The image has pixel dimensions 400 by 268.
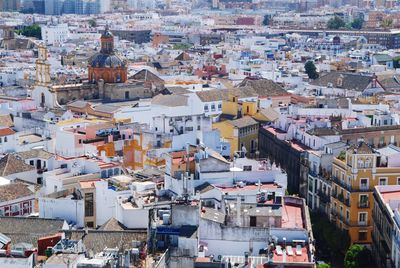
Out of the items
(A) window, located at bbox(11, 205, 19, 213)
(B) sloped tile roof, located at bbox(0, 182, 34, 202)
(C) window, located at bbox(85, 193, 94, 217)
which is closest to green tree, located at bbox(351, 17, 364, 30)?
(B) sloped tile roof, located at bbox(0, 182, 34, 202)

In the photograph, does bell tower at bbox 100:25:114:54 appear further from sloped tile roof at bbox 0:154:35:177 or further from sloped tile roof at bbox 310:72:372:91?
sloped tile roof at bbox 0:154:35:177

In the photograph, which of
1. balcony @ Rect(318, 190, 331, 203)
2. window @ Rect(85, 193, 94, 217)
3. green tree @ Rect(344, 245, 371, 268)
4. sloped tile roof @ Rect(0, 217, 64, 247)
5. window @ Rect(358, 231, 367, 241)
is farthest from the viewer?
balcony @ Rect(318, 190, 331, 203)

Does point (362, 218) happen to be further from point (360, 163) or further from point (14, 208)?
point (14, 208)

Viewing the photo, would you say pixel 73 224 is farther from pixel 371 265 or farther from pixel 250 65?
pixel 250 65

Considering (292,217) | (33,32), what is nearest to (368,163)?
(292,217)

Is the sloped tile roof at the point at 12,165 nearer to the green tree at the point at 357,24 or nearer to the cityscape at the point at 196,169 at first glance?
the cityscape at the point at 196,169

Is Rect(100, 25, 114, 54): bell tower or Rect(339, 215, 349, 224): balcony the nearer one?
Rect(339, 215, 349, 224): balcony
